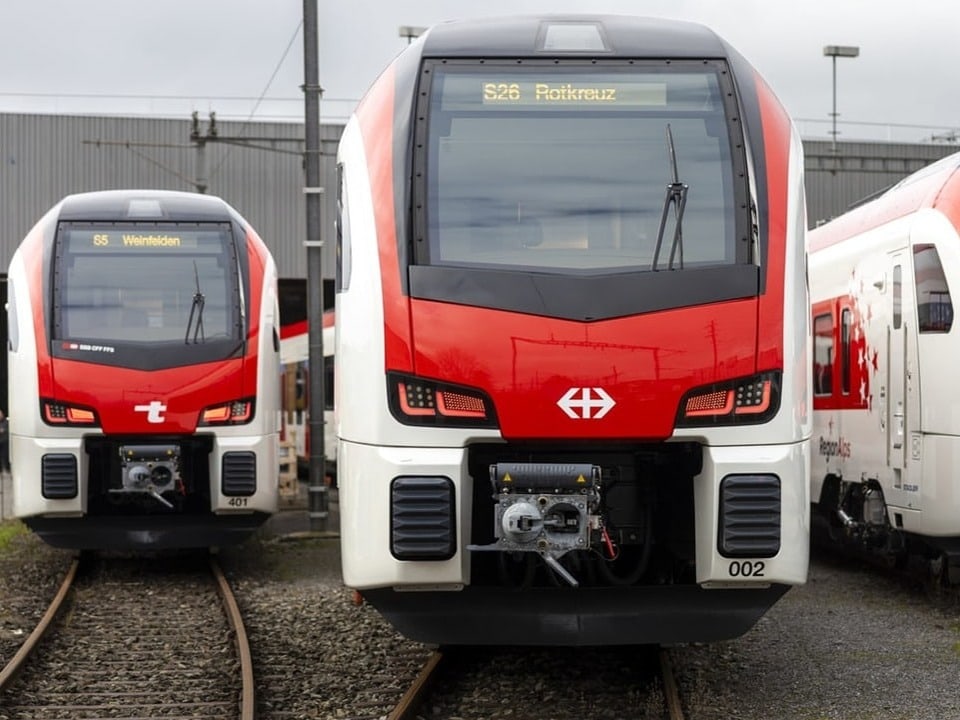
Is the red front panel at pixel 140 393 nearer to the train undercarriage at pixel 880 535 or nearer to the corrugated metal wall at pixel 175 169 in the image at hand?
the train undercarriage at pixel 880 535

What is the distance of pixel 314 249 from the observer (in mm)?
14586

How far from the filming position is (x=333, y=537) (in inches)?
552

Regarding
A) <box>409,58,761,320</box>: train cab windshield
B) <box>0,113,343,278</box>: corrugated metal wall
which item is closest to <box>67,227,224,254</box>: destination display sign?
<box>409,58,761,320</box>: train cab windshield

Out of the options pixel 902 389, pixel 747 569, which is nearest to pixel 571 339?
pixel 747 569

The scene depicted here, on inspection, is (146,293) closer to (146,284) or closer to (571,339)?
(146,284)

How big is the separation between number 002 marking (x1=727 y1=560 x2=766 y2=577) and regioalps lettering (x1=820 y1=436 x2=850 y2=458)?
18.7 ft

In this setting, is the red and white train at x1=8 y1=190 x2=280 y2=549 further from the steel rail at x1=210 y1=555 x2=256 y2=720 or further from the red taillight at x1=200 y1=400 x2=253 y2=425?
the steel rail at x1=210 y1=555 x2=256 y2=720

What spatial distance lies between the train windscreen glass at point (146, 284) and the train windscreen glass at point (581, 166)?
220 inches

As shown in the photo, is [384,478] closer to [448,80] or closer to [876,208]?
[448,80]

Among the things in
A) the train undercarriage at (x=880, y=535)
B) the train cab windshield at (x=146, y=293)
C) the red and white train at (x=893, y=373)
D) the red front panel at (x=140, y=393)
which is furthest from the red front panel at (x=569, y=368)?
the train cab windshield at (x=146, y=293)

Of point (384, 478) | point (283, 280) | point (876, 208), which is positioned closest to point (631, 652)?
point (384, 478)

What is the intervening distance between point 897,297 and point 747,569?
4.71m

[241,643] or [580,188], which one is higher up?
[580,188]

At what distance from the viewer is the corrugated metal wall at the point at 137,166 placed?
32062 mm
